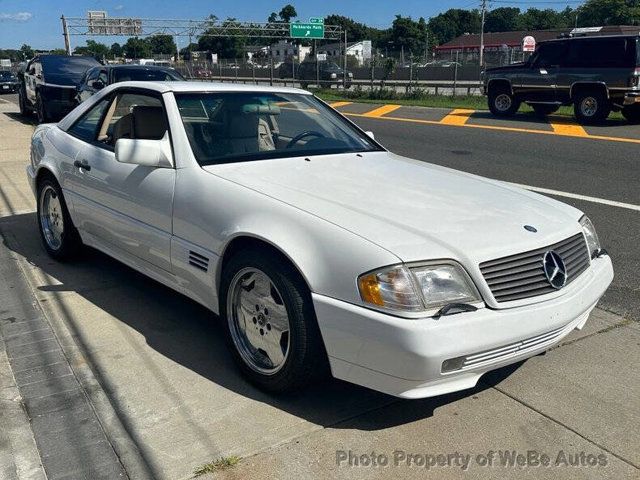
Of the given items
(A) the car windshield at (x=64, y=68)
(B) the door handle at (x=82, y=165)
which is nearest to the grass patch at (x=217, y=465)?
(B) the door handle at (x=82, y=165)

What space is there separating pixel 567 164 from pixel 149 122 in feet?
25.5

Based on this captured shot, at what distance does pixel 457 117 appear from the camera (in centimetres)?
1806

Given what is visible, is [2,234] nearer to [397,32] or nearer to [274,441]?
[274,441]

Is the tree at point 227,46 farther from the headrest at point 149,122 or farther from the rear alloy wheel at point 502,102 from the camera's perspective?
the headrest at point 149,122

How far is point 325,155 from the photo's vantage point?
4.15m

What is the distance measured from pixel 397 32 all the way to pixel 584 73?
259 feet

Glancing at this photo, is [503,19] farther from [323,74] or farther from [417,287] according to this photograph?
[417,287]

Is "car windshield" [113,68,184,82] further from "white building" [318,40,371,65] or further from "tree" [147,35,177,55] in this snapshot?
"tree" [147,35,177,55]

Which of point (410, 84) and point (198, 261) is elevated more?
point (410, 84)

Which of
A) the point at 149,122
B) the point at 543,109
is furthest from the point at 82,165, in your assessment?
the point at 543,109

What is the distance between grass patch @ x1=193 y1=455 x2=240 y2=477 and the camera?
105 inches

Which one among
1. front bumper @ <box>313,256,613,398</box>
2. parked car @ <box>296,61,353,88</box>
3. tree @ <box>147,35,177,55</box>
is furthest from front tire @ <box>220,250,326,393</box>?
tree @ <box>147,35,177,55</box>

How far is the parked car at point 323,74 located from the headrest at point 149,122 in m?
29.7

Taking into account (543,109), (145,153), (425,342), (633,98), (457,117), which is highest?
(145,153)
